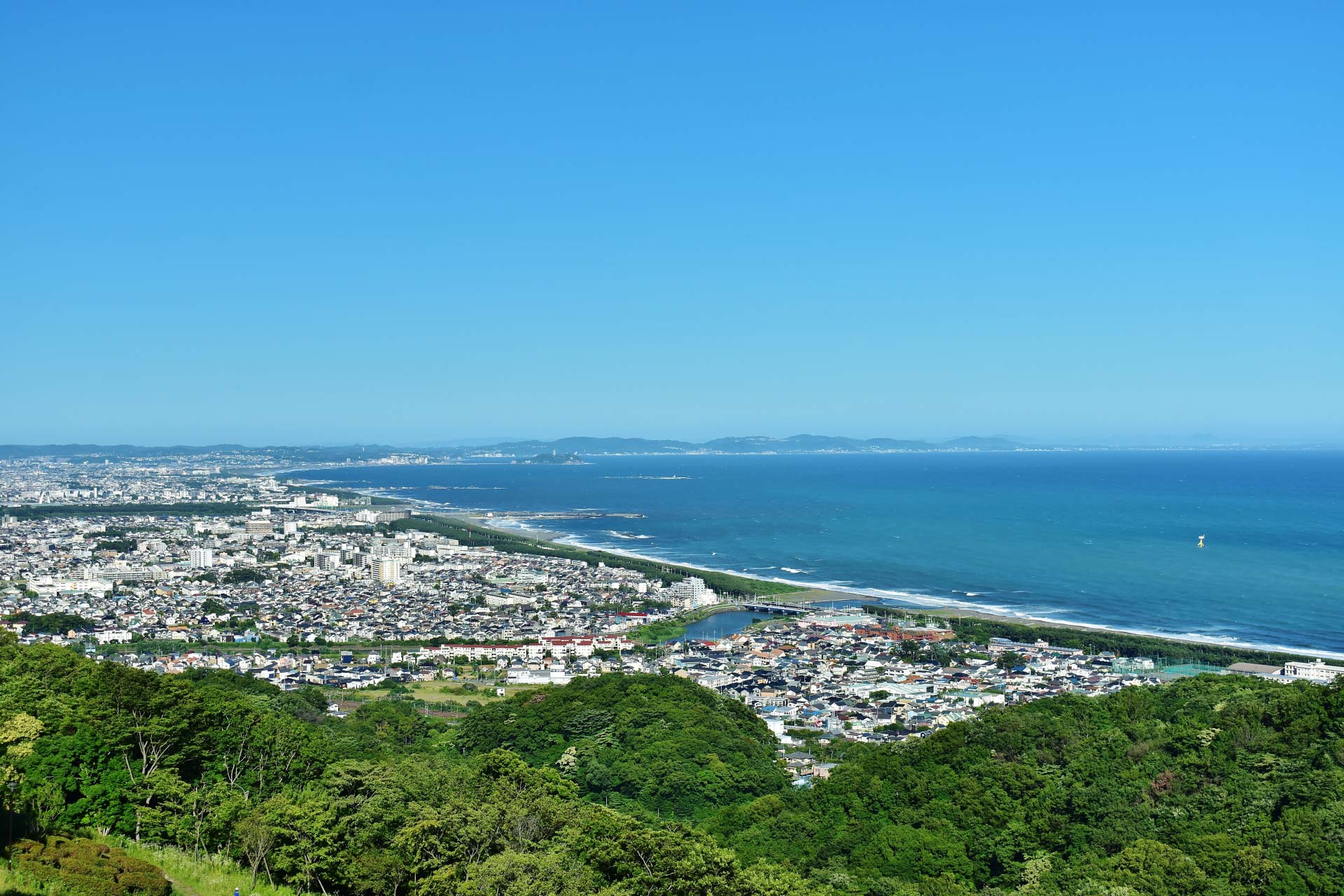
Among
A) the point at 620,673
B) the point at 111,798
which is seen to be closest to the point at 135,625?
the point at 620,673

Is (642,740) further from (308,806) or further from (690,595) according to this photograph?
(690,595)

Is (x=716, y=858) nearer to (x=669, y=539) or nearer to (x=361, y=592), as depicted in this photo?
(x=361, y=592)

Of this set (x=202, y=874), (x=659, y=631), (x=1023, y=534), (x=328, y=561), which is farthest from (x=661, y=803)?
(x=1023, y=534)

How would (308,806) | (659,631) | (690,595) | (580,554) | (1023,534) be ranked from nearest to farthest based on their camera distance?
1. (308,806)
2. (659,631)
3. (690,595)
4. (580,554)
5. (1023,534)

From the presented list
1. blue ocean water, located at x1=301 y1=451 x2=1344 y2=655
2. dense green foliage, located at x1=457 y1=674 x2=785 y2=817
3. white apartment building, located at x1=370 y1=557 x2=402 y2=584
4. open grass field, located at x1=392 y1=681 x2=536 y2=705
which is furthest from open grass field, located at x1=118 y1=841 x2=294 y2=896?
white apartment building, located at x1=370 y1=557 x2=402 y2=584

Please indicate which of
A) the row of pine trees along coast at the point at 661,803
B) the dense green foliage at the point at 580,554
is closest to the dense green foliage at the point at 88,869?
the row of pine trees along coast at the point at 661,803

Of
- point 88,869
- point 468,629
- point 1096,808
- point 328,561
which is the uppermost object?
point 88,869

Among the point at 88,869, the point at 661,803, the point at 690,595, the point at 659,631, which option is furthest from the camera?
the point at 690,595
